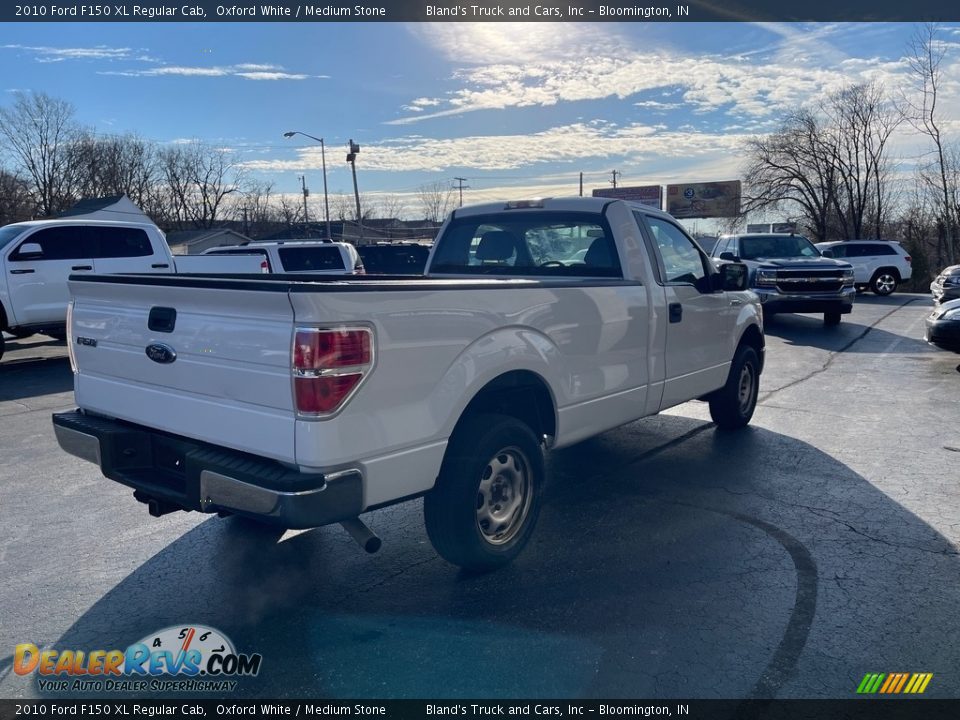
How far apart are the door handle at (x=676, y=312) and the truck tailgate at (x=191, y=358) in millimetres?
3265

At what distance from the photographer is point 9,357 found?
42.1 ft

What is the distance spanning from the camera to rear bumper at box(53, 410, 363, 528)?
286 centimetres

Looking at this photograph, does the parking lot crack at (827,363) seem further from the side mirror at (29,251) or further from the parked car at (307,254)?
the side mirror at (29,251)

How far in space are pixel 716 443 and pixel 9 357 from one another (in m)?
12.3

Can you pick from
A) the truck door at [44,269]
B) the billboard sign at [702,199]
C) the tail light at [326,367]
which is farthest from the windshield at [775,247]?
the billboard sign at [702,199]

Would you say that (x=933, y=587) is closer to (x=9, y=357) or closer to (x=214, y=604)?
(x=214, y=604)

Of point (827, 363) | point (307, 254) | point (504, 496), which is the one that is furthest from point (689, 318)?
point (307, 254)

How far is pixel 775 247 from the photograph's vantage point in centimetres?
1605

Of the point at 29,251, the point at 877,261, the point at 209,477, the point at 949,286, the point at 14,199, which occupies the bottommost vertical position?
the point at 209,477

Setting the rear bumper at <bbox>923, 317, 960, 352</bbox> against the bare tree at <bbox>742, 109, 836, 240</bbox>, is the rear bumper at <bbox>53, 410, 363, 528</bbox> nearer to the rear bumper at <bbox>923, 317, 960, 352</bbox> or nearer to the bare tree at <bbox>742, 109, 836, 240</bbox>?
the rear bumper at <bbox>923, 317, 960, 352</bbox>

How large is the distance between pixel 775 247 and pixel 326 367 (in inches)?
600

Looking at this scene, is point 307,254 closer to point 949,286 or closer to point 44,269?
point 44,269

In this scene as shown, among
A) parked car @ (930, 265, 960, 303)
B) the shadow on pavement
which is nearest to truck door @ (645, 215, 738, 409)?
the shadow on pavement
